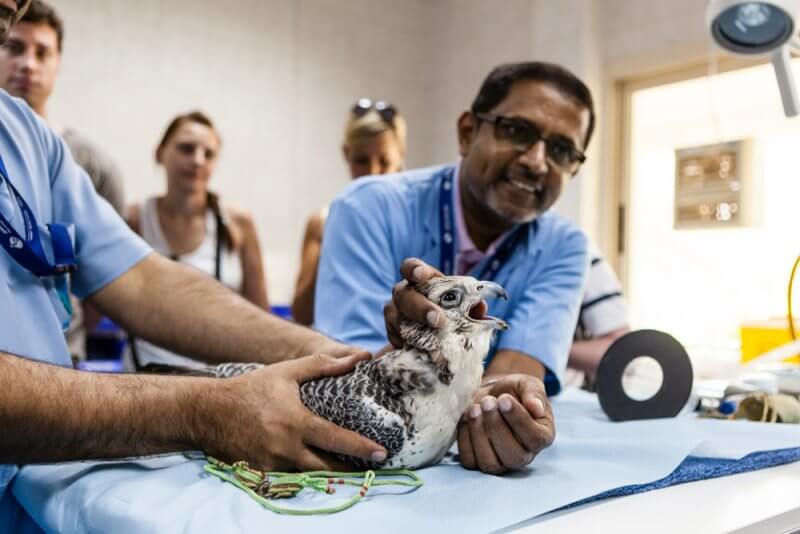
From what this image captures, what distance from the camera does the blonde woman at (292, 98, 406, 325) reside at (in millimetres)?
2330

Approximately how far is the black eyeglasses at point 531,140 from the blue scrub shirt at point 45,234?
692 millimetres

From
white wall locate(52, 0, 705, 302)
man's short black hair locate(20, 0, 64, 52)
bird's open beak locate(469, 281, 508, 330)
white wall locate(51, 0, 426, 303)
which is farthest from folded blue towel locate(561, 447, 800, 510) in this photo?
white wall locate(51, 0, 426, 303)

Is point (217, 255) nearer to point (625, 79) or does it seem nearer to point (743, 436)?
point (743, 436)

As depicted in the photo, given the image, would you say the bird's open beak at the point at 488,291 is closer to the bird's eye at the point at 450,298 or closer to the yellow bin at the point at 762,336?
the bird's eye at the point at 450,298

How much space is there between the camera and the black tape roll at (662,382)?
1040 mm

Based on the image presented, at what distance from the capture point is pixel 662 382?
1053 mm

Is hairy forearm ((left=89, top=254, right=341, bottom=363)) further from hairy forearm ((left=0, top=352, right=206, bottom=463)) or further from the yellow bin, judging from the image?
the yellow bin

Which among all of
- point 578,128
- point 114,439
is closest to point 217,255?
point 578,128

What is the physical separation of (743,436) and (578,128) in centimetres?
65

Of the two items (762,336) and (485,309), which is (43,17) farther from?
(762,336)

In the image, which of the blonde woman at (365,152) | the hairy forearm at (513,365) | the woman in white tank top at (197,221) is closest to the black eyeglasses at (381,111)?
the blonde woman at (365,152)

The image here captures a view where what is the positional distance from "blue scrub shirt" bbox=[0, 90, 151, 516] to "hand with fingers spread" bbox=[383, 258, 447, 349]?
0.45 meters

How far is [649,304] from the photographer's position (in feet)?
10.6

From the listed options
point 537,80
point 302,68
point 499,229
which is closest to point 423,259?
point 499,229
